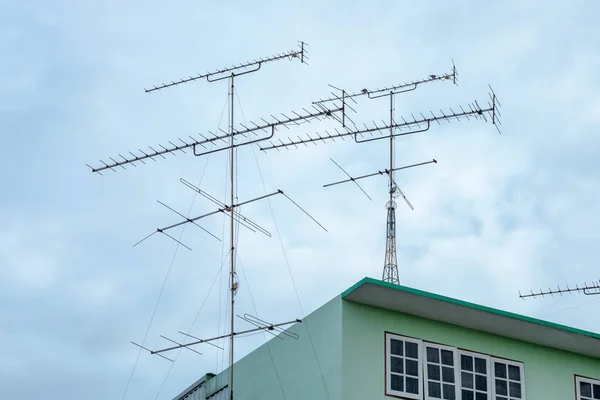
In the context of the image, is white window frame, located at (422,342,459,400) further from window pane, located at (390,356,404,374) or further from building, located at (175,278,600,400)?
window pane, located at (390,356,404,374)

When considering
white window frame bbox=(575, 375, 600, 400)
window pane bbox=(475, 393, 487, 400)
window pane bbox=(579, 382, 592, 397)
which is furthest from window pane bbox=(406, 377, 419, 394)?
window pane bbox=(579, 382, 592, 397)

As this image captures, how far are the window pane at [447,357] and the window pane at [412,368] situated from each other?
0.76m

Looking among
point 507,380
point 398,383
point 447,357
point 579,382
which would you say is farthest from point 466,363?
point 579,382

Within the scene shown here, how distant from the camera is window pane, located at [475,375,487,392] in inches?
919

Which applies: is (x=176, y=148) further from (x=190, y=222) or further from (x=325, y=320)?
(x=325, y=320)

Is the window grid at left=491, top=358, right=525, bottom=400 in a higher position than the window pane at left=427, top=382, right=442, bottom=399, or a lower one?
higher

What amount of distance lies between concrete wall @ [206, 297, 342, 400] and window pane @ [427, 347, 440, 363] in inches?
92.8

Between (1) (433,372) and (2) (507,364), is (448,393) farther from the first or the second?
(2) (507,364)

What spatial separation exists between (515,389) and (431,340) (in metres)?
2.44

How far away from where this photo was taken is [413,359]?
22.9 metres

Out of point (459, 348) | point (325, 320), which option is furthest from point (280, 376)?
point (459, 348)

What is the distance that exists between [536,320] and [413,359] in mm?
3028

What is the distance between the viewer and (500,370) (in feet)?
78.5

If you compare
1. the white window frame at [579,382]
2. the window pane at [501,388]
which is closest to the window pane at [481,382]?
the window pane at [501,388]
